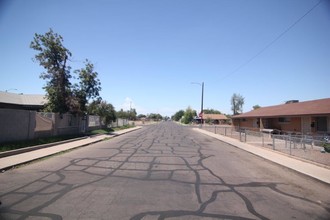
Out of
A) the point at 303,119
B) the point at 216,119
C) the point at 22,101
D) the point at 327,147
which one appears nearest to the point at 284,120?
the point at 303,119

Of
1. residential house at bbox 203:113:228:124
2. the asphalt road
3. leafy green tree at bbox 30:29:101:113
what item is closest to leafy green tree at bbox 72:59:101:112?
leafy green tree at bbox 30:29:101:113

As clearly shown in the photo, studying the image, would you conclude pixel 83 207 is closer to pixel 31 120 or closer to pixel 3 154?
pixel 3 154

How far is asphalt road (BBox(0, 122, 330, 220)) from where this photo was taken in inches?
235

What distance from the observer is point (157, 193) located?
7434 millimetres

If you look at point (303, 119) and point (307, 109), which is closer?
point (307, 109)

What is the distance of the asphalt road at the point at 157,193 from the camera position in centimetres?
596

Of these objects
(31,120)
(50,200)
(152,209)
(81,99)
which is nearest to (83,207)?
Result: (50,200)

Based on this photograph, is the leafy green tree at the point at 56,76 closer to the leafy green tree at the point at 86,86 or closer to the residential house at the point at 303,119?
the leafy green tree at the point at 86,86

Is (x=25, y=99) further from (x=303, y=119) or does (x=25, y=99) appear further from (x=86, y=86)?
(x=303, y=119)

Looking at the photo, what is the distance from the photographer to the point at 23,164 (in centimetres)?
1184

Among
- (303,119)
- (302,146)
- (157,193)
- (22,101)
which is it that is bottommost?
(157,193)

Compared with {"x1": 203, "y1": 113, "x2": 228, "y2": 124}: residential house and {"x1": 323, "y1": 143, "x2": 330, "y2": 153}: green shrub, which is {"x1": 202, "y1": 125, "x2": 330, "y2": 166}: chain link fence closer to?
{"x1": 323, "y1": 143, "x2": 330, "y2": 153}: green shrub

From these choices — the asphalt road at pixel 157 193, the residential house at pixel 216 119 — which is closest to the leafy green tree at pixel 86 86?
the asphalt road at pixel 157 193

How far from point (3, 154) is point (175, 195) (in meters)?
9.83
